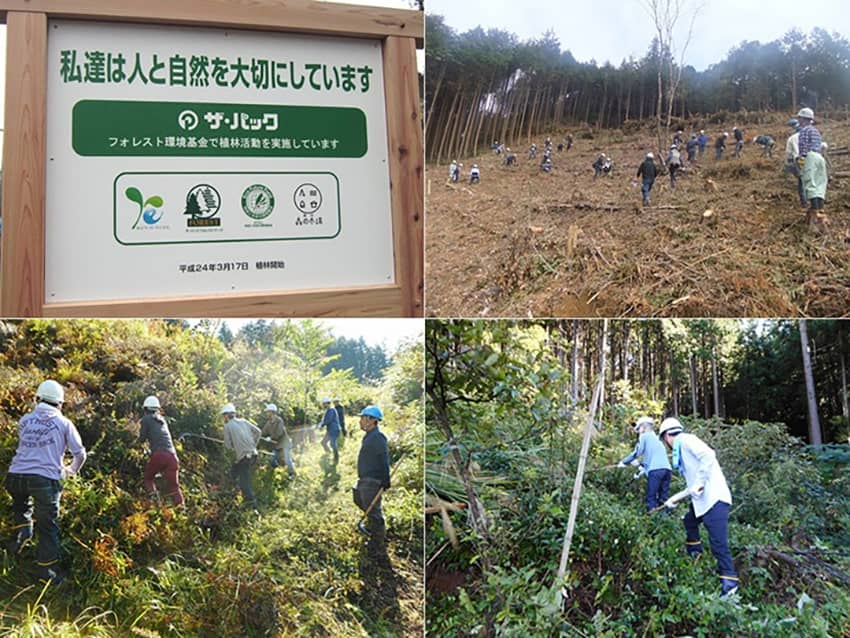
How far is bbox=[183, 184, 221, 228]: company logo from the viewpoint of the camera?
2594 mm

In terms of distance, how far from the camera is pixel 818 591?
10.0 ft

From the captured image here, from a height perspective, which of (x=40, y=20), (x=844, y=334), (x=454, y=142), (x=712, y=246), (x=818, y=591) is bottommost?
(x=818, y=591)

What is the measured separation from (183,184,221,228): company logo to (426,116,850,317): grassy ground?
0.91 meters

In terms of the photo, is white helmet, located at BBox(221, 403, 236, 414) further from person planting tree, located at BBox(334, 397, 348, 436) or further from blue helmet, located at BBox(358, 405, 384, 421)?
blue helmet, located at BBox(358, 405, 384, 421)

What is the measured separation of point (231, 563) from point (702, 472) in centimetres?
211

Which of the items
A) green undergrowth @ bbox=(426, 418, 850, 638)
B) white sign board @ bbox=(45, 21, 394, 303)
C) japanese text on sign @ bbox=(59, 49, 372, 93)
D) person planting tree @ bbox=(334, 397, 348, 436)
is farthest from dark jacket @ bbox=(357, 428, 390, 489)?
japanese text on sign @ bbox=(59, 49, 372, 93)

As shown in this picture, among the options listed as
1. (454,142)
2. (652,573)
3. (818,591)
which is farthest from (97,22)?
(818,591)

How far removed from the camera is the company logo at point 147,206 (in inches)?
100

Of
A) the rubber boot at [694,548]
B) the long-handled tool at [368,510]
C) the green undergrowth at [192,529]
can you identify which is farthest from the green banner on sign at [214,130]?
the rubber boot at [694,548]

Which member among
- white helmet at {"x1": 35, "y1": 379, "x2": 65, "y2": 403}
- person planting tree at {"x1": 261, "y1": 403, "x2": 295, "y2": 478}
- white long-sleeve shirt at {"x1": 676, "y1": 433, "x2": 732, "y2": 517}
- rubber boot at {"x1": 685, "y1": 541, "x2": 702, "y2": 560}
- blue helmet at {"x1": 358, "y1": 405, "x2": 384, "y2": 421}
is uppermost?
white helmet at {"x1": 35, "y1": 379, "x2": 65, "y2": 403}

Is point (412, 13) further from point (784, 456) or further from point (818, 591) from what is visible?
point (818, 591)

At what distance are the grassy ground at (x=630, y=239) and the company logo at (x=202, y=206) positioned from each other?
908mm

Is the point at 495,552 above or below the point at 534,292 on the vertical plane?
below

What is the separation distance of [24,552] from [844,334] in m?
3.62
